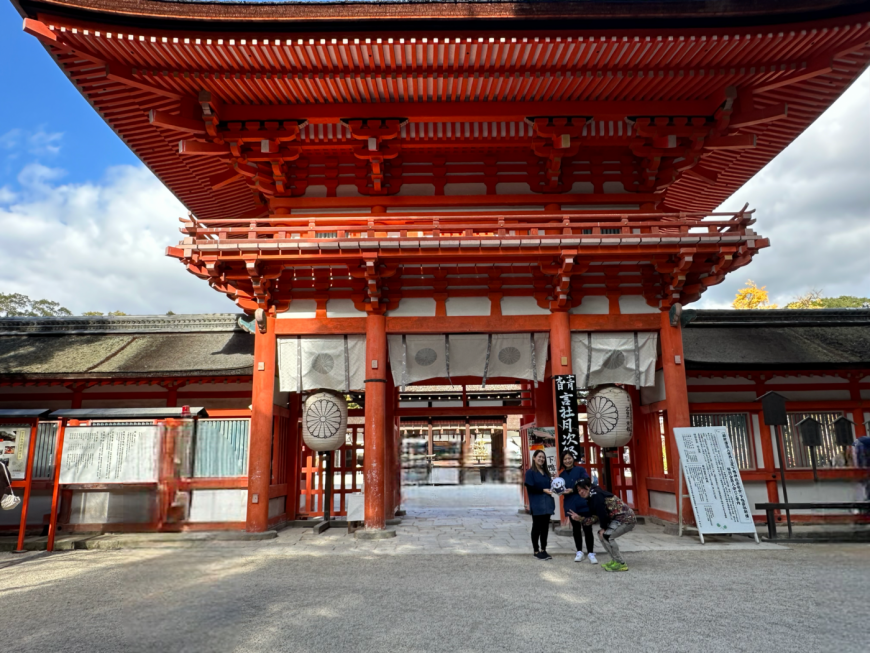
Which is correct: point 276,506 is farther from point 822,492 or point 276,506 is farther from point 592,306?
point 822,492

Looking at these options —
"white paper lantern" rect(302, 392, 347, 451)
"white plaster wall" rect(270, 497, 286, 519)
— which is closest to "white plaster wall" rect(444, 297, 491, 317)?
"white paper lantern" rect(302, 392, 347, 451)

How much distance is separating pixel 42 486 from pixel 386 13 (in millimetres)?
9840

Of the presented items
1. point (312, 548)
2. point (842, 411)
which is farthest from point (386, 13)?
point (842, 411)

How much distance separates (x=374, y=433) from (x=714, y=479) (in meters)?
5.72

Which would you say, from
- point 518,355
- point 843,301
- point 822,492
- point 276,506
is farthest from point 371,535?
point 843,301

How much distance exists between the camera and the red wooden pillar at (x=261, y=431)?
973 centimetres

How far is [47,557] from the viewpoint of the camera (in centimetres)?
829

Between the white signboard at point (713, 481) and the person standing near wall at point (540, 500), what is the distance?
287 cm

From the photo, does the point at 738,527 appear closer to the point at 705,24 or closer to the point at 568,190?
the point at 568,190

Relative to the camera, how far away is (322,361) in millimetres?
10453

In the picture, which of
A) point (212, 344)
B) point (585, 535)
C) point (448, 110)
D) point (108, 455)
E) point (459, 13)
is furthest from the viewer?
point (212, 344)

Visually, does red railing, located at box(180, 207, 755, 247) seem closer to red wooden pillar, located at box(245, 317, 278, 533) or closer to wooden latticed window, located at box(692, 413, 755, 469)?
red wooden pillar, located at box(245, 317, 278, 533)

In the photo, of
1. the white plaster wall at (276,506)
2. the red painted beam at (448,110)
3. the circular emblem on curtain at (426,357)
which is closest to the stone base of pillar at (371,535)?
the white plaster wall at (276,506)

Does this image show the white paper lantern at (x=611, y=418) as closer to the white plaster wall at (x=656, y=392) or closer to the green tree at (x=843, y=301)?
the white plaster wall at (x=656, y=392)
